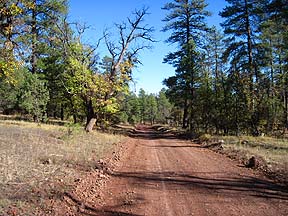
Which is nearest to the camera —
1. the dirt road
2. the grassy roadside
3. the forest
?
the grassy roadside

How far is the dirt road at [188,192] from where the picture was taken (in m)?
6.51

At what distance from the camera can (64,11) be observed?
29703 millimetres

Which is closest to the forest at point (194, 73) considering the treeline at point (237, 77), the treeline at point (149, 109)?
the treeline at point (237, 77)

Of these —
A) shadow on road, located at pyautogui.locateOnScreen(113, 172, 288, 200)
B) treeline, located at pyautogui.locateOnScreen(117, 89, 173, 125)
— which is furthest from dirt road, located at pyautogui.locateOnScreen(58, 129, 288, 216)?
treeline, located at pyautogui.locateOnScreen(117, 89, 173, 125)

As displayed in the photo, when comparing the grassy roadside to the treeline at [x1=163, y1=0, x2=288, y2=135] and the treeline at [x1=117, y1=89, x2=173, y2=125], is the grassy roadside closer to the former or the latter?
the treeline at [x1=163, y1=0, x2=288, y2=135]

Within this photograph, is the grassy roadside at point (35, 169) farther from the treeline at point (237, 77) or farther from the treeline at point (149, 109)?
the treeline at point (149, 109)

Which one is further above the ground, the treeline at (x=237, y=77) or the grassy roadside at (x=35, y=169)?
the treeline at (x=237, y=77)

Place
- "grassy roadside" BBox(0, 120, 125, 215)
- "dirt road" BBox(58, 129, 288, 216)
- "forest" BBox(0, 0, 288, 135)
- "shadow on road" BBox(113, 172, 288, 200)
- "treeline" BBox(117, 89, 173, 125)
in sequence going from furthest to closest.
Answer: "treeline" BBox(117, 89, 173, 125)
"forest" BBox(0, 0, 288, 135)
"shadow on road" BBox(113, 172, 288, 200)
"dirt road" BBox(58, 129, 288, 216)
"grassy roadside" BBox(0, 120, 125, 215)

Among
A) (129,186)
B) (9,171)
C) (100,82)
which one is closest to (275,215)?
(129,186)

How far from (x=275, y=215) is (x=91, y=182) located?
492cm

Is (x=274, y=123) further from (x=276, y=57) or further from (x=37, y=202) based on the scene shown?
(x=37, y=202)

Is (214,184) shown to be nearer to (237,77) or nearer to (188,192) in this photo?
(188,192)

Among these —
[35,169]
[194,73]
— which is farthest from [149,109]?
[35,169]

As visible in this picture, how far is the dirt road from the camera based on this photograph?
256 inches
